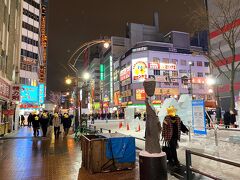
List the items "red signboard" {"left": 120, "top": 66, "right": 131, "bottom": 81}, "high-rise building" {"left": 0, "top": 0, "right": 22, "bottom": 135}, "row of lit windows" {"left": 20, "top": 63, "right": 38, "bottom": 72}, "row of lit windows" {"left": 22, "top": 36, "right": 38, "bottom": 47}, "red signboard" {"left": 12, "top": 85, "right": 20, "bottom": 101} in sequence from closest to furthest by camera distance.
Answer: "high-rise building" {"left": 0, "top": 0, "right": 22, "bottom": 135} → "red signboard" {"left": 12, "top": 85, "right": 20, "bottom": 101} → "row of lit windows" {"left": 20, "top": 63, "right": 38, "bottom": 72} → "row of lit windows" {"left": 22, "top": 36, "right": 38, "bottom": 47} → "red signboard" {"left": 120, "top": 66, "right": 131, "bottom": 81}

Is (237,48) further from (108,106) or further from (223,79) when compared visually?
(108,106)

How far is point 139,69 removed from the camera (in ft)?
199

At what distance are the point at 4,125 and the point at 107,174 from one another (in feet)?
48.3

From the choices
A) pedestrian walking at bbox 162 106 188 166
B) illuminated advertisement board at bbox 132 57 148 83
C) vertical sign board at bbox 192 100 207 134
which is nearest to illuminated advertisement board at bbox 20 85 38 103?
illuminated advertisement board at bbox 132 57 148 83

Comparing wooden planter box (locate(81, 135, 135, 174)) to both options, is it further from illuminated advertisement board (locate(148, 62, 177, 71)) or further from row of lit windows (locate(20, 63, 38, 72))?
illuminated advertisement board (locate(148, 62, 177, 71))

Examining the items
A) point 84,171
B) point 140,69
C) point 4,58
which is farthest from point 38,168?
point 140,69

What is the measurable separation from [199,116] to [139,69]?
48407 millimetres

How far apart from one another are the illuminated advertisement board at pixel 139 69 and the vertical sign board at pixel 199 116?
47118 millimetres

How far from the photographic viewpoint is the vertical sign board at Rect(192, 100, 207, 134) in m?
Result: 12.5

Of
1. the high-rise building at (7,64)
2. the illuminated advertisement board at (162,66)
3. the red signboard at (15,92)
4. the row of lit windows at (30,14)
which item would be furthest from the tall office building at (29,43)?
the illuminated advertisement board at (162,66)

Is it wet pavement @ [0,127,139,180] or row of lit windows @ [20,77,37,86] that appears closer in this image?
wet pavement @ [0,127,139,180]

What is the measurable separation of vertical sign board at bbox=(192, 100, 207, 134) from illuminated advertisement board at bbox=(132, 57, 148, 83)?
47.1 metres

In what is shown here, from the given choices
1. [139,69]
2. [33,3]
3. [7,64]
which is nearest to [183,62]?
[139,69]

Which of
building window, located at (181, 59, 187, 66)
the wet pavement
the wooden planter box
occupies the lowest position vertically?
the wet pavement
